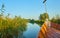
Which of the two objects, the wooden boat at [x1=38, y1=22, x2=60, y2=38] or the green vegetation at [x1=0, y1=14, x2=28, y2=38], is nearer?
the wooden boat at [x1=38, y1=22, x2=60, y2=38]

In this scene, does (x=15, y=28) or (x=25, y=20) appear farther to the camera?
(x=25, y=20)

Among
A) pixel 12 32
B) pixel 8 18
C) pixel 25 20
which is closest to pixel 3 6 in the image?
pixel 8 18

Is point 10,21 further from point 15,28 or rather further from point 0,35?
point 0,35

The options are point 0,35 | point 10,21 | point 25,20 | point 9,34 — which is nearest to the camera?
point 0,35

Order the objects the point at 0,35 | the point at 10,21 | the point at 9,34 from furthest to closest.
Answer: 1. the point at 10,21
2. the point at 9,34
3. the point at 0,35

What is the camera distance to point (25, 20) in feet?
85.5

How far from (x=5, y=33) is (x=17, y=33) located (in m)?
2.79

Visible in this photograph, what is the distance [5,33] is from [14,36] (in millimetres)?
1817

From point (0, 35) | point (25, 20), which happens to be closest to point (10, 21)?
point (0, 35)

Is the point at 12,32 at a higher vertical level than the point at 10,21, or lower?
lower

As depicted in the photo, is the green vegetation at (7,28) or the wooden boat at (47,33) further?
the green vegetation at (7,28)

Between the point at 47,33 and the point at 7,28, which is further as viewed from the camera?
the point at 7,28

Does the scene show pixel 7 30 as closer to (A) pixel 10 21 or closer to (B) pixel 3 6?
(A) pixel 10 21

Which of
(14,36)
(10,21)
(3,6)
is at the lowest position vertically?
(14,36)
